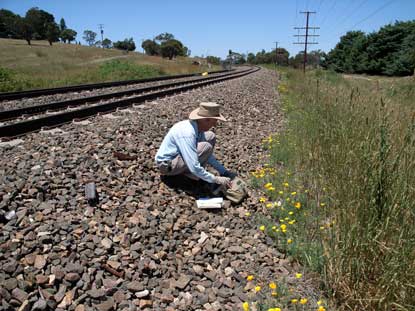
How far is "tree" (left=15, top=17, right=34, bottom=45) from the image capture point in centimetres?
8419

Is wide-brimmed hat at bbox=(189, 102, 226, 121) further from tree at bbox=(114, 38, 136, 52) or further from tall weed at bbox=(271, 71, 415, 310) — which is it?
tree at bbox=(114, 38, 136, 52)

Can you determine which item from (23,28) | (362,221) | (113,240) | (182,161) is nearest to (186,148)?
(182,161)

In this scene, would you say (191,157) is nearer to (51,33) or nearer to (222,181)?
(222,181)

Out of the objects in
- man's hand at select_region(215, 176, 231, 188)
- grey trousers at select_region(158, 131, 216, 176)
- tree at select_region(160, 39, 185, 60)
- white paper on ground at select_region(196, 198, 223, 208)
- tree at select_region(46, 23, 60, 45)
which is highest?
tree at select_region(46, 23, 60, 45)

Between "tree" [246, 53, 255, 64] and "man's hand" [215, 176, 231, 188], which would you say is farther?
"tree" [246, 53, 255, 64]

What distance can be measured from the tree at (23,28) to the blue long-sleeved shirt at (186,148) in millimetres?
95134

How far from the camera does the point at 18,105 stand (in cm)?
917

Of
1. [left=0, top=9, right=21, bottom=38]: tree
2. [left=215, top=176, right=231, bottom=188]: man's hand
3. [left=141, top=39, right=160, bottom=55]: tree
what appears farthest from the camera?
[left=141, top=39, right=160, bottom=55]: tree

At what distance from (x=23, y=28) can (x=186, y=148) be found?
3862 inches

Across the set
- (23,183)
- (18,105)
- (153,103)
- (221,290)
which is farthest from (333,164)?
(18,105)

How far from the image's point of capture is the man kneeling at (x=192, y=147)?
13.3 feet

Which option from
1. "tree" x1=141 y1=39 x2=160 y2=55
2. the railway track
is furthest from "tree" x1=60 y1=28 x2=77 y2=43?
the railway track

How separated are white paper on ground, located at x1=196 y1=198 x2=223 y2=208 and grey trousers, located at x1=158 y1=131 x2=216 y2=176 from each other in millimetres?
470

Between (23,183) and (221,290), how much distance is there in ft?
7.36
